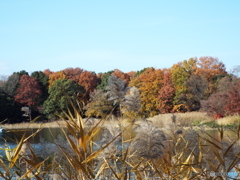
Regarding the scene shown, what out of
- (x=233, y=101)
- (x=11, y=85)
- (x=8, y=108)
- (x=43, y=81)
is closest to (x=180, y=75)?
(x=233, y=101)

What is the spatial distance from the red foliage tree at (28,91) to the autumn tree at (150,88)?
10.8 meters

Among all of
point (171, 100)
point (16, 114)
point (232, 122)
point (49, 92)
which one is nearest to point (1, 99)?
point (16, 114)

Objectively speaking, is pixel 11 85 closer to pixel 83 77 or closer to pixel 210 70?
pixel 83 77

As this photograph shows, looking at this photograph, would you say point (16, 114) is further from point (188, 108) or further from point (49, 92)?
point (188, 108)

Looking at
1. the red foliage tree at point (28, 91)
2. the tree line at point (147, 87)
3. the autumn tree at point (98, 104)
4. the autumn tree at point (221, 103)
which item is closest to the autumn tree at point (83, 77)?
the tree line at point (147, 87)

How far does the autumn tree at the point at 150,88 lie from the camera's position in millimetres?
38562

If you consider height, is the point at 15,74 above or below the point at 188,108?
above

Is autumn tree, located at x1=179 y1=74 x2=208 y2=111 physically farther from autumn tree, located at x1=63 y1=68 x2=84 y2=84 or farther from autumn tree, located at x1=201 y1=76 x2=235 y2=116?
autumn tree, located at x1=63 y1=68 x2=84 y2=84

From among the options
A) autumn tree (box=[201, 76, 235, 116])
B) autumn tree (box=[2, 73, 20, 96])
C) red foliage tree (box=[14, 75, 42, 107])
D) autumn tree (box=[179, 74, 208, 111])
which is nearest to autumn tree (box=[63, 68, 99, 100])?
red foliage tree (box=[14, 75, 42, 107])

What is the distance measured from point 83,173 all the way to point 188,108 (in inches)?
1418

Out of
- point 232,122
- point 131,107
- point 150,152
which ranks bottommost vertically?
point 232,122

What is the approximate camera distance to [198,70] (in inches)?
1567

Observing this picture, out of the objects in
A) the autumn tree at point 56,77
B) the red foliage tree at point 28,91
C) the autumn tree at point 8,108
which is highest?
the autumn tree at point 56,77

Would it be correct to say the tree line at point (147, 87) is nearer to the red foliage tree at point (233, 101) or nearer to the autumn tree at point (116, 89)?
the red foliage tree at point (233, 101)
